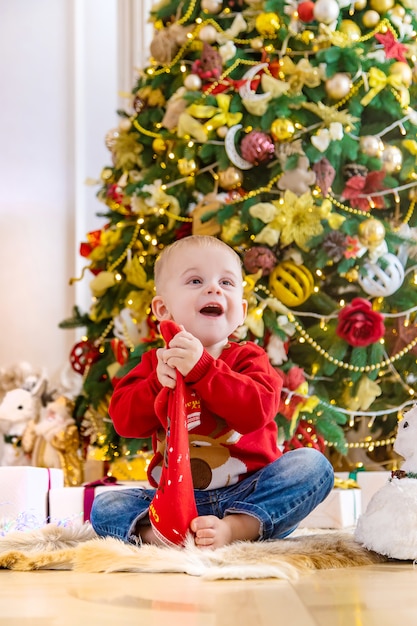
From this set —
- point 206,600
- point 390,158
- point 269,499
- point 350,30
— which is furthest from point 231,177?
point 206,600

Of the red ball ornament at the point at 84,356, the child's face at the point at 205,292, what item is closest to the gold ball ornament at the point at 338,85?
the red ball ornament at the point at 84,356

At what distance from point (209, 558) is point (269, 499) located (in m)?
0.23

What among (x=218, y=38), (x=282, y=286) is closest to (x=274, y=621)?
(x=282, y=286)

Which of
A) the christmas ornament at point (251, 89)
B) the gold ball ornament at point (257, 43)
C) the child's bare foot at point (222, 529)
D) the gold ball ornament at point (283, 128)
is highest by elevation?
the gold ball ornament at point (257, 43)

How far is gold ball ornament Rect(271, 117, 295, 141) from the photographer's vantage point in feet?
8.47

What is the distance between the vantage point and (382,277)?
260 centimetres

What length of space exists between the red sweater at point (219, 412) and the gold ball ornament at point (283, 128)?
1161 millimetres

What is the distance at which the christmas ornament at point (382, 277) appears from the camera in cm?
260

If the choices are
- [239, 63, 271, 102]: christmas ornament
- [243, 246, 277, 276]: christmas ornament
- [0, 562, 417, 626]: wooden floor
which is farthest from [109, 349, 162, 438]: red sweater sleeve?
[239, 63, 271, 102]: christmas ornament

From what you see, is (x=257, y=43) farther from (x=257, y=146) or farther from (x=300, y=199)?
(x=300, y=199)

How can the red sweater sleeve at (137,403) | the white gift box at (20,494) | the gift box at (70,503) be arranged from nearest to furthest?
the red sweater sleeve at (137,403) → the white gift box at (20,494) → the gift box at (70,503)

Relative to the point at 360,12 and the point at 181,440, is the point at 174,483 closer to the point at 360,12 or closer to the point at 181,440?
the point at 181,440

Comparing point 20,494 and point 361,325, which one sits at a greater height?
point 361,325

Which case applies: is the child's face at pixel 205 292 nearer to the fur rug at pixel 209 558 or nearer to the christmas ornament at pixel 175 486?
the christmas ornament at pixel 175 486
